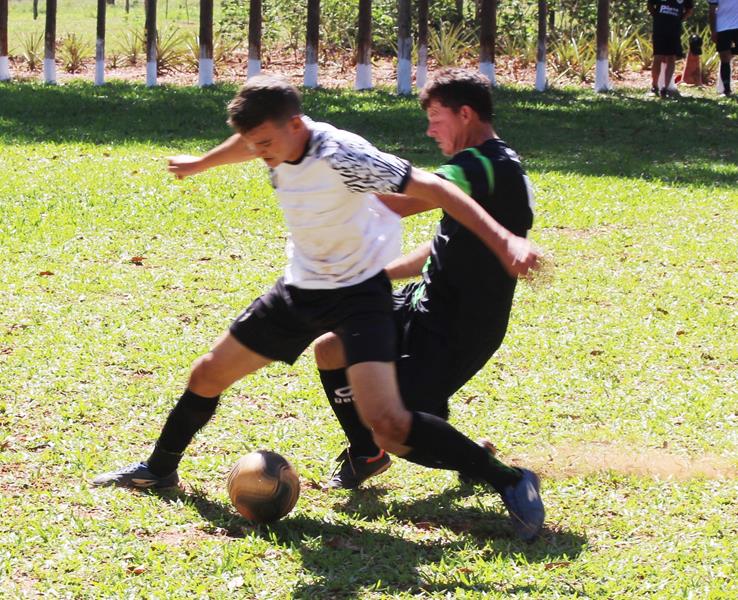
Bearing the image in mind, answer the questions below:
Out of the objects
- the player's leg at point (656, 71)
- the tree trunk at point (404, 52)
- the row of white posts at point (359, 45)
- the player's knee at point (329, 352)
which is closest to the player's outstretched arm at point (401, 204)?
the player's knee at point (329, 352)

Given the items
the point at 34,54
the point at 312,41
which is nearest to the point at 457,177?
the point at 312,41

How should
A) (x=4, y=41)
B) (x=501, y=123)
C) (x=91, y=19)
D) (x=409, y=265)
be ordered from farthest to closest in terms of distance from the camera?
1. (x=91, y=19)
2. (x=4, y=41)
3. (x=501, y=123)
4. (x=409, y=265)

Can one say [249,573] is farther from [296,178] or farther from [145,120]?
[145,120]

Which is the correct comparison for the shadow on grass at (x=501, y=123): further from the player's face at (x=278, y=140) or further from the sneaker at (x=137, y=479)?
the player's face at (x=278, y=140)

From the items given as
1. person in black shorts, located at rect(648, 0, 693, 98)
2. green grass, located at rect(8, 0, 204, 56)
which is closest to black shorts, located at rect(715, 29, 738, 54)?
person in black shorts, located at rect(648, 0, 693, 98)

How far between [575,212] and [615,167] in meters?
2.56

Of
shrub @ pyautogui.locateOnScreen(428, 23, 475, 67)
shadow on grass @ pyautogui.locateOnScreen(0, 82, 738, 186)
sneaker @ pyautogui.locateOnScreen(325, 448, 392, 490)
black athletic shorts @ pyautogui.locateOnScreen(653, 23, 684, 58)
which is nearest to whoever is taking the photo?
sneaker @ pyautogui.locateOnScreen(325, 448, 392, 490)

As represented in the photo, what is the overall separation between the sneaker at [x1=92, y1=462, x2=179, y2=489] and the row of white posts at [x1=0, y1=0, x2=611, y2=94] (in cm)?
1366

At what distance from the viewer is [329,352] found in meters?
5.16

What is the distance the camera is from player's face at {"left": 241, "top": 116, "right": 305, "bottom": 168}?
14.8 feet

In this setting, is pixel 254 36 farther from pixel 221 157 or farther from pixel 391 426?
pixel 391 426

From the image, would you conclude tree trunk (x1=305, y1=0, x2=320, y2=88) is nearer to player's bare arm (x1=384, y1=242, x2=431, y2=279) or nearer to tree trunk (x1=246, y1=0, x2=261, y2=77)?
tree trunk (x1=246, y1=0, x2=261, y2=77)

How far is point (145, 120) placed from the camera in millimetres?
15469

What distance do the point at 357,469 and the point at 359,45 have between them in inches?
548
